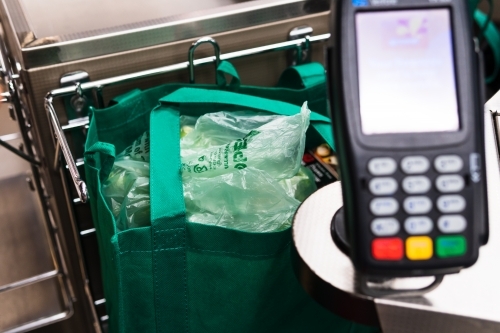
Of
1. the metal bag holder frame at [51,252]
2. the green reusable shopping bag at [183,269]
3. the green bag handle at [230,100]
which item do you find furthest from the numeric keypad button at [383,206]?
the metal bag holder frame at [51,252]

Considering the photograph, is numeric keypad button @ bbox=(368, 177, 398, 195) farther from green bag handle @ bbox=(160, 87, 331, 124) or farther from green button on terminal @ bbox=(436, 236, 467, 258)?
green bag handle @ bbox=(160, 87, 331, 124)

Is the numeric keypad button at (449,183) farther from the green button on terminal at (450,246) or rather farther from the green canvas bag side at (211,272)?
the green canvas bag side at (211,272)

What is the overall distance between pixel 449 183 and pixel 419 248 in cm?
4

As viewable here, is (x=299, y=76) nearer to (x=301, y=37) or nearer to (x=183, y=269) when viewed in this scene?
(x=301, y=37)

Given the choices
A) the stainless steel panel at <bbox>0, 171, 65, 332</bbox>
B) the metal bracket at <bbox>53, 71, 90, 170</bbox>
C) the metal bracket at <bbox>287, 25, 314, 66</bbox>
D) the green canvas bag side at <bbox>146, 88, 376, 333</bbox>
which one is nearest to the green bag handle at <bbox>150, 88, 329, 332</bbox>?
the green canvas bag side at <bbox>146, 88, 376, 333</bbox>

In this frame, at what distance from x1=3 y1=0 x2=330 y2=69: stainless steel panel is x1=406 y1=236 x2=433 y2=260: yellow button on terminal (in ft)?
1.67

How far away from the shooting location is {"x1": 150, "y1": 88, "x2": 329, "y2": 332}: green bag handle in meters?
0.55

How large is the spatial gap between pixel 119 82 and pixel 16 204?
0.57 meters

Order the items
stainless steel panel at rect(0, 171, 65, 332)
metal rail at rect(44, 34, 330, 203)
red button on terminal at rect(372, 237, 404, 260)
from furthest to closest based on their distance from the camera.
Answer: stainless steel panel at rect(0, 171, 65, 332) < metal rail at rect(44, 34, 330, 203) < red button on terminal at rect(372, 237, 404, 260)

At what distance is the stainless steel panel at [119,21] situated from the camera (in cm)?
70

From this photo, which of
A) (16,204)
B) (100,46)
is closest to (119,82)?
(100,46)

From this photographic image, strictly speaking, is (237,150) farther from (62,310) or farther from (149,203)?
(62,310)

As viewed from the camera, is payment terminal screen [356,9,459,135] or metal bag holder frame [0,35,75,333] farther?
metal bag holder frame [0,35,75,333]

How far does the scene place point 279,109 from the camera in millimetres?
684
